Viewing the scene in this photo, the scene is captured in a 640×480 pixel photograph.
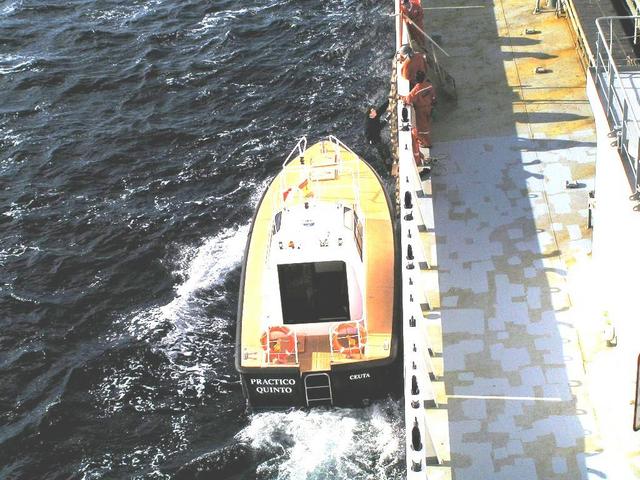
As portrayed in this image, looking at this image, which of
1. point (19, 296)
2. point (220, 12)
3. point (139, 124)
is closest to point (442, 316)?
point (19, 296)

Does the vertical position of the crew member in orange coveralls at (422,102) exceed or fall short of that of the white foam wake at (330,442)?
it exceeds it

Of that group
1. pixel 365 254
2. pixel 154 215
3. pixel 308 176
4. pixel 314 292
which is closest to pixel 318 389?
pixel 314 292

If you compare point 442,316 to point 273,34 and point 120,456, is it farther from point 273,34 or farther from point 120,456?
point 273,34

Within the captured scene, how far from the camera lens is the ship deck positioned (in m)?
16.1

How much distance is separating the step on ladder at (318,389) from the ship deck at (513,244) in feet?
9.91

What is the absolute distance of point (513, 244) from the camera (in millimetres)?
19906

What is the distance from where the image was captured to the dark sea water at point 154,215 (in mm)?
21062

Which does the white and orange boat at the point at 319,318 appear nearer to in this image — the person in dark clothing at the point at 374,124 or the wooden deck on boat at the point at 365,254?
the wooden deck on boat at the point at 365,254

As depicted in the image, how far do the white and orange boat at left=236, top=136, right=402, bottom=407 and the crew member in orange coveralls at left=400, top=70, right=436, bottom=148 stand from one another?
248 cm

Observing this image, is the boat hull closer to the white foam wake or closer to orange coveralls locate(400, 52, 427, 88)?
the white foam wake

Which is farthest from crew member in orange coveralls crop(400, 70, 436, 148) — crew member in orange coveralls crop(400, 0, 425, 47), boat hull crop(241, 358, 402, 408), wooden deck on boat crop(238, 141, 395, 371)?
boat hull crop(241, 358, 402, 408)

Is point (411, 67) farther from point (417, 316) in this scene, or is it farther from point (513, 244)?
point (417, 316)

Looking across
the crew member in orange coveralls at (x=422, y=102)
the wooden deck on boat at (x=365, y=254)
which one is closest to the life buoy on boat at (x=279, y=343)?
the wooden deck on boat at (x=365, y=254)

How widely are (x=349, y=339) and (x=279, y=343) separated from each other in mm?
1430
